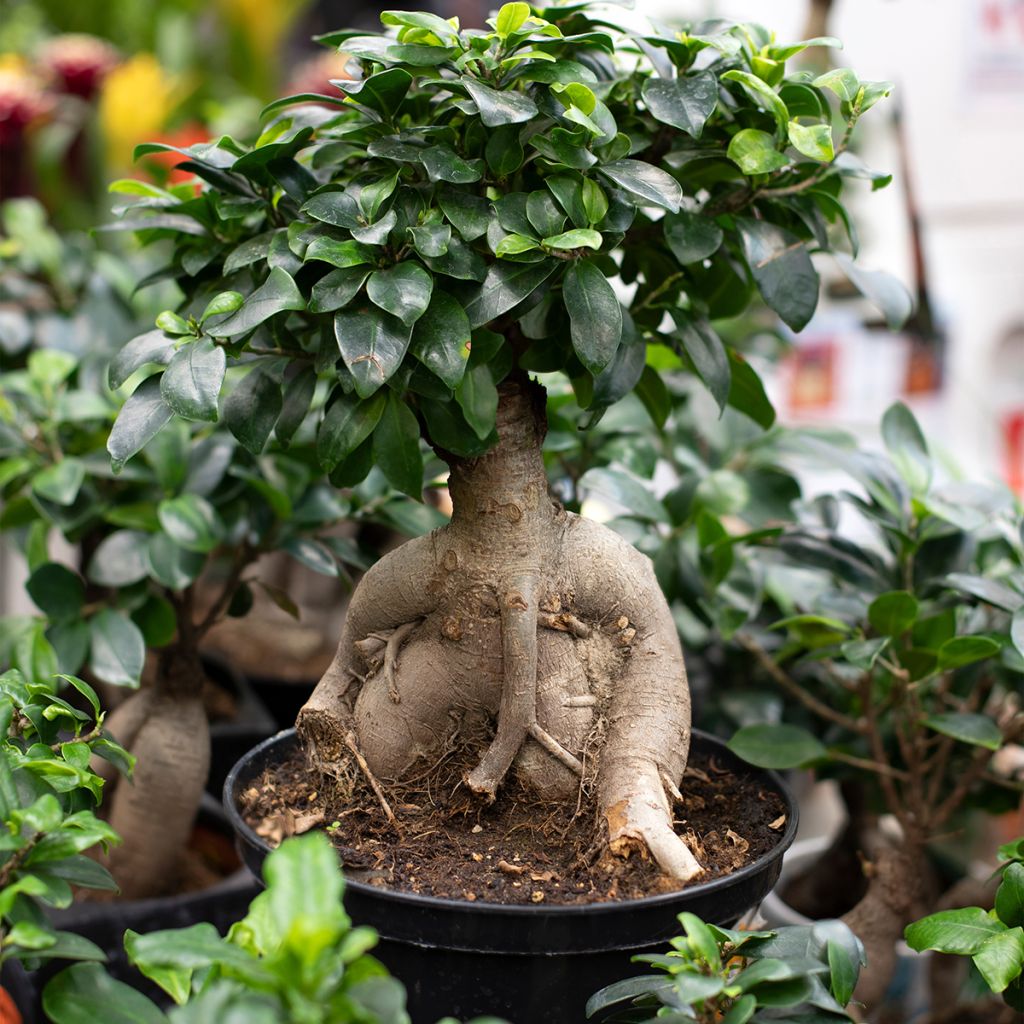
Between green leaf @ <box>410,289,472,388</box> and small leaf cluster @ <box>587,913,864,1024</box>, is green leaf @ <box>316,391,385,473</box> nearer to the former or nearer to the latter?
green leaf @ <box>410,289,472,388</box>

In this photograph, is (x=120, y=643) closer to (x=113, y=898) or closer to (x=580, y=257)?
(x=113, y=898)

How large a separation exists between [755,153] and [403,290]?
277 millimetres

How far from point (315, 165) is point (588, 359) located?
0.31 metres

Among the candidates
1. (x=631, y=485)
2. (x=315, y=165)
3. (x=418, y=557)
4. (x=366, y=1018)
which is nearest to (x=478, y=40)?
(x=315, y=165)

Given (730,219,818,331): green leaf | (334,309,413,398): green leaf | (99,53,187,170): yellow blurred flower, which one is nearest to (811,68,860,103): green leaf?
(730,219,818,331): green leaf

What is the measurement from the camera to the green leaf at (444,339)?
2.58ft

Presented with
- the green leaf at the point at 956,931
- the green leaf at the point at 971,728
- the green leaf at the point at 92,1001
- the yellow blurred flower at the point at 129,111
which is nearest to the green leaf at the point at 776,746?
the green leaf at the point at 971,728

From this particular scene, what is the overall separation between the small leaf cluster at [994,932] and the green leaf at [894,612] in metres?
0.24

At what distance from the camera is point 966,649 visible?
1.01 metres

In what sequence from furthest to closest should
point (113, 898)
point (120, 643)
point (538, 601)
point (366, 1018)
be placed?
1. point (113, 898)
2. point (120, 643)
3. point (538, 601)
4. point (366, 1018)

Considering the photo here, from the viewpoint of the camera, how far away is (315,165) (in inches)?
38.1

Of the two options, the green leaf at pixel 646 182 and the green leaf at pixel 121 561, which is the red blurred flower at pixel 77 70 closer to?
the green leaf at pixel 121 561

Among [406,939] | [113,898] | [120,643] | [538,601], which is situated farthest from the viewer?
[113,898]

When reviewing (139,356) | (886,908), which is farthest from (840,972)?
(139,356)
